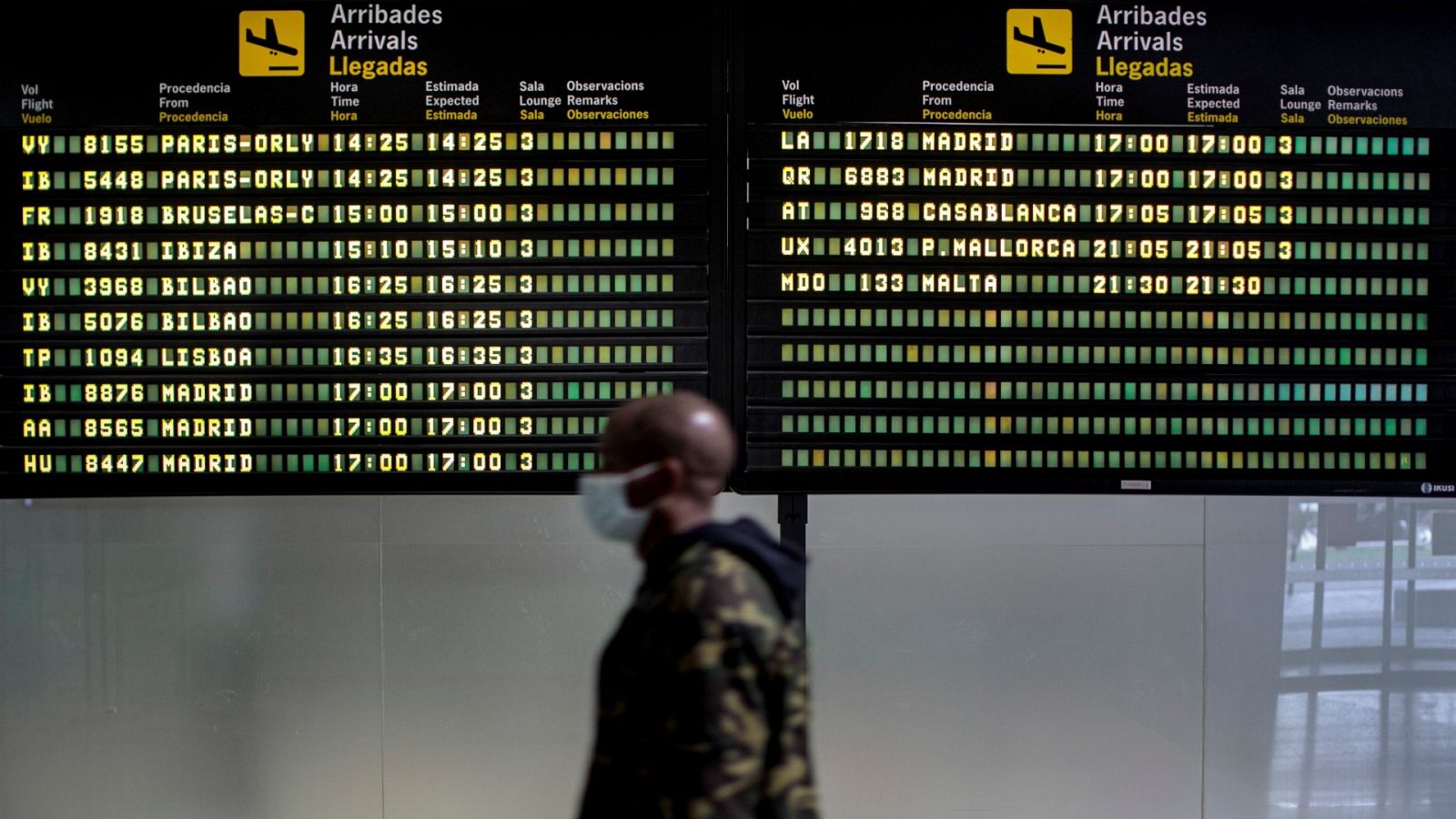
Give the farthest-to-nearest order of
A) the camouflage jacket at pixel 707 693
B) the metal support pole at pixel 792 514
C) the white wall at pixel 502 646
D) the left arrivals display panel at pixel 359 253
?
the white wall at pixel 502 646 < the metal support pole at pixel 792 514 < the left arrivals display panel at pixel 359 253 < the camouflage jacket at pixel 707 693

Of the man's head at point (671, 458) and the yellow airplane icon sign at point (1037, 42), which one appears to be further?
the yellow airplane icon sign at point (1037, 42)

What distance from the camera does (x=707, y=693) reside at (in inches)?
67.4

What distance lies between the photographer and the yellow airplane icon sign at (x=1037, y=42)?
3701 millimetres

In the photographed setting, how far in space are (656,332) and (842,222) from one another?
2.10 feet

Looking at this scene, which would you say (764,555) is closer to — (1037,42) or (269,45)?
(1037,42)

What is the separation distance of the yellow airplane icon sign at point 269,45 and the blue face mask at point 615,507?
7.39 feet

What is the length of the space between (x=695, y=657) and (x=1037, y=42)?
104 inches

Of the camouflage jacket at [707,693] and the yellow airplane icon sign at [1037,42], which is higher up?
the yellow airplane icon sign at [1037,42]

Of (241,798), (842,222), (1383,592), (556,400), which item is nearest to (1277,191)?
(842,222)

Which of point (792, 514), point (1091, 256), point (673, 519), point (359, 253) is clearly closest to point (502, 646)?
point (792, 514)

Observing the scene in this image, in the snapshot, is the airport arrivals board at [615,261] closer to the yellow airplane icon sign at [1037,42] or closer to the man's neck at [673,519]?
the yellow airplane icon sign at [1037,42]

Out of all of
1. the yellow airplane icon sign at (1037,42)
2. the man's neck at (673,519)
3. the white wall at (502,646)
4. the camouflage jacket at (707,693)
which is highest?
the yellow airplane icon sign at (1037,42)

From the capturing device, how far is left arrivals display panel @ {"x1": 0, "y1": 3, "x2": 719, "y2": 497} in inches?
→ 145

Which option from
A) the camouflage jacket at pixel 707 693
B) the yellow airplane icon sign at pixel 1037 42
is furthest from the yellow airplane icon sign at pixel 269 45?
the camouflage jacket at pixel 707 693
